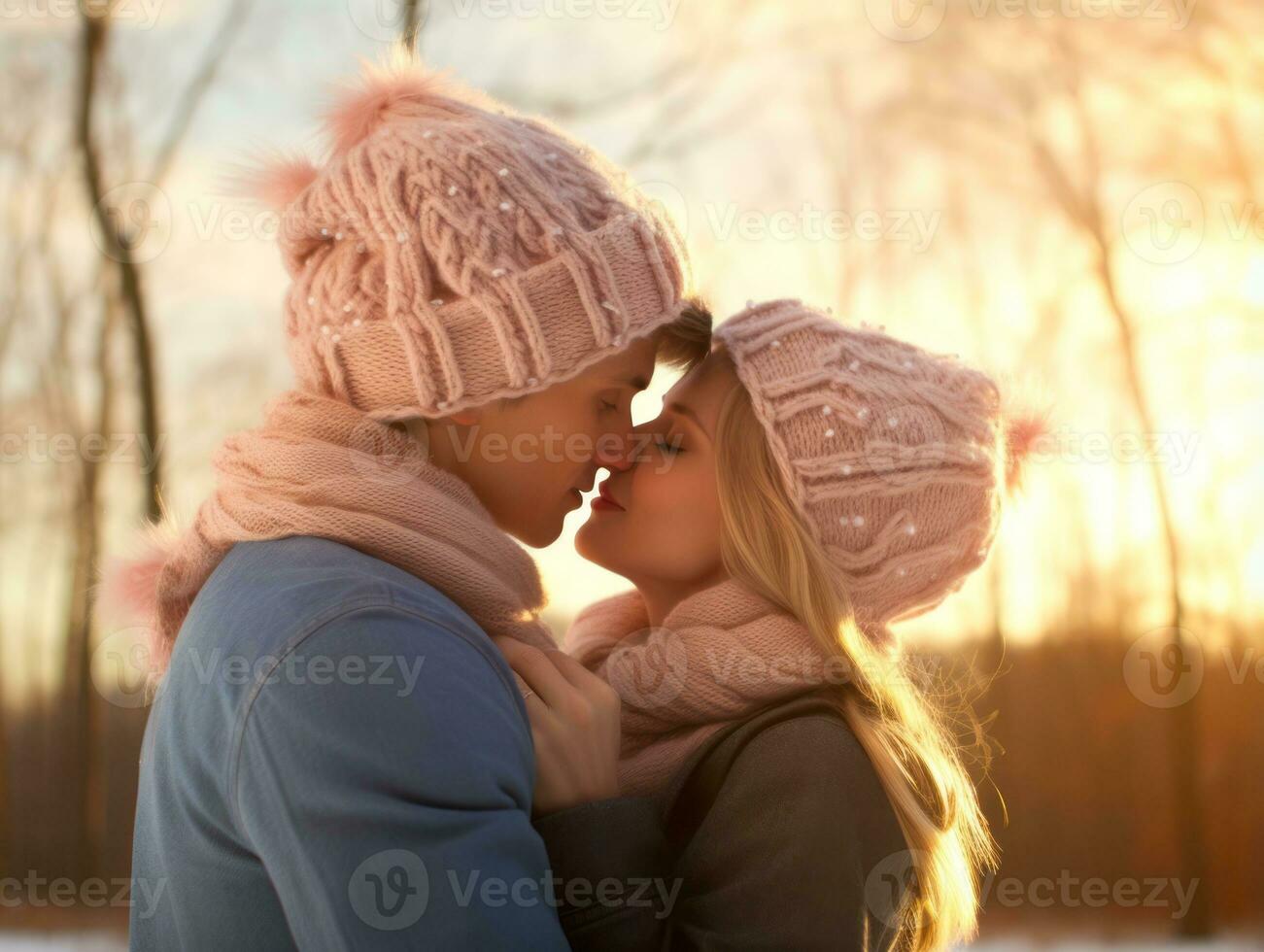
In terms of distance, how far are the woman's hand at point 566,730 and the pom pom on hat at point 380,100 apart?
0.69 meters

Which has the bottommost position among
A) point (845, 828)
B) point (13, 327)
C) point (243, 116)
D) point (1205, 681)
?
point (1205, 681)

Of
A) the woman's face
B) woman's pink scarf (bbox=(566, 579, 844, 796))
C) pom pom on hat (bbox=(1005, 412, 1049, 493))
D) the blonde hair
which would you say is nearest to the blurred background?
pom pom on hat (bbox=(1005, 412, 1049, 493))

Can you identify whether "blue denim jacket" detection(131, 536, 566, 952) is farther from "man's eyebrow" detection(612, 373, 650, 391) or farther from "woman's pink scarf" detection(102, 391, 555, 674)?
"man's eyebrow" detection(612, 373, 650, 391)

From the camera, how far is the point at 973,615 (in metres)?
4.27

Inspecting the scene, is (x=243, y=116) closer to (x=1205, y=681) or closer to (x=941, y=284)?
(x=941, y=284)

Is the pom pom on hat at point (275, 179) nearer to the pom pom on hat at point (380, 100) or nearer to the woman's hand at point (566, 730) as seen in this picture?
the pom pom on hat at point (380, 100)

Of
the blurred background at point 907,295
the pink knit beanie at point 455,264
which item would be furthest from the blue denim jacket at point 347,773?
the blurred background at point 907,295

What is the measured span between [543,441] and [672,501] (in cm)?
38

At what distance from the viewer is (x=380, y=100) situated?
5.14 feet

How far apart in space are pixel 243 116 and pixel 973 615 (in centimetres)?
309

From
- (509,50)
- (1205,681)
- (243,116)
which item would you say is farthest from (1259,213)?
(243,116)

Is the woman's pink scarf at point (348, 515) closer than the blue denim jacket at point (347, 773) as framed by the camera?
No

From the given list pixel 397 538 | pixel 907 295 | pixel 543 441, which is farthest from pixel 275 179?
pixel 907 295

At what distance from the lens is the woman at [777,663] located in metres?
1.38
